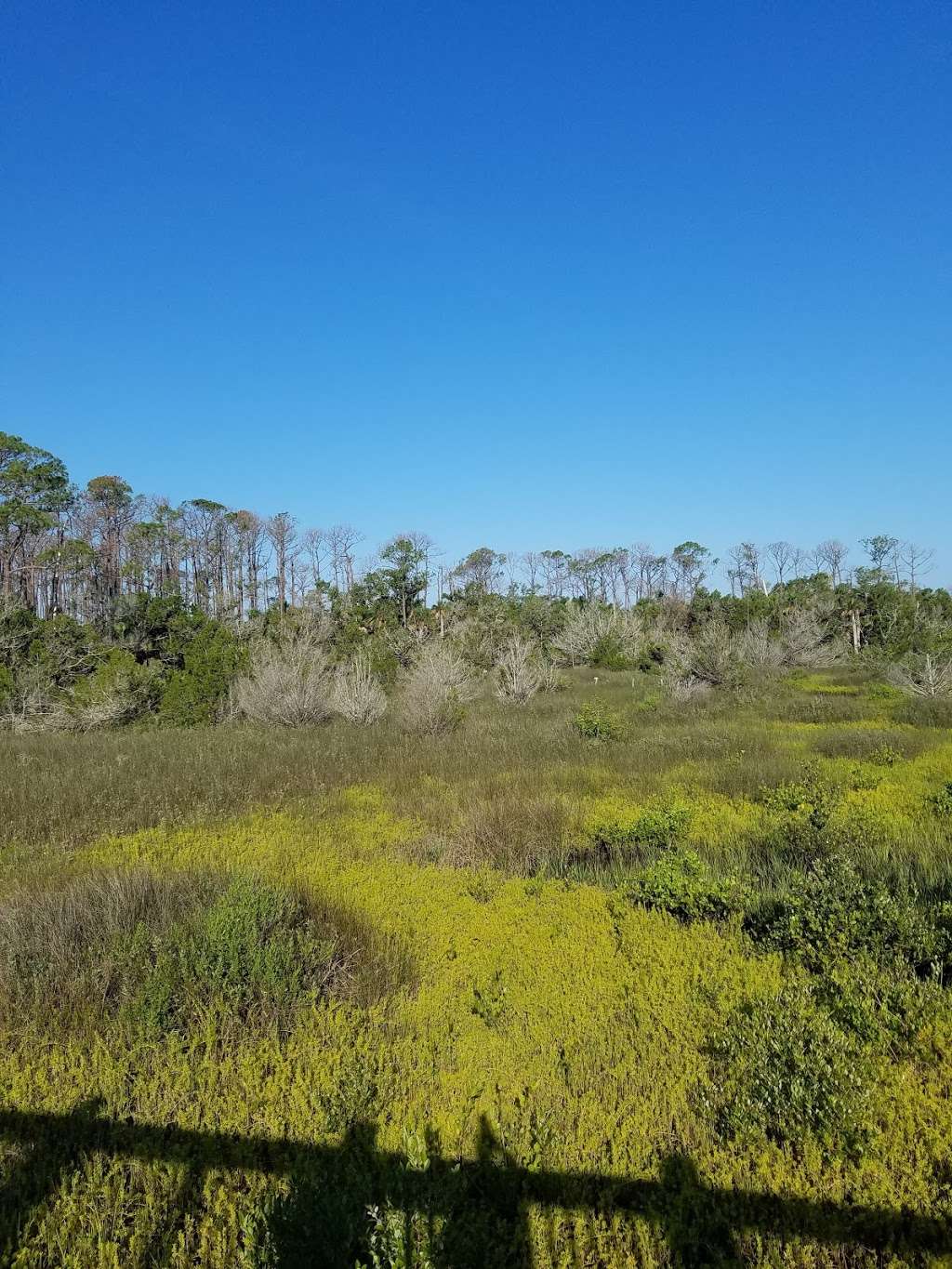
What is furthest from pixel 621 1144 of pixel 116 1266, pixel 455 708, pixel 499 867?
pixel 455 708

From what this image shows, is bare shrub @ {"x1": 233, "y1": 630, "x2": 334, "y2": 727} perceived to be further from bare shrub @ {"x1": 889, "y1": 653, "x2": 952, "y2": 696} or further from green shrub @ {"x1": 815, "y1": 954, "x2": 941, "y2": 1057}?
bare shrub @ {"x1": 889, "y1": 653, "x2": 952, "y2": 696}

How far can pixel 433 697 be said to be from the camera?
16.3m

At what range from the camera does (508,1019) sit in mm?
3793

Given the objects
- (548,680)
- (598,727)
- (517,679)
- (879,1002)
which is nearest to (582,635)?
(548,680)

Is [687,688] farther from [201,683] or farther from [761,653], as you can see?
[201,683]

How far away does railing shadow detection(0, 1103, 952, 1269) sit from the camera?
229 cm

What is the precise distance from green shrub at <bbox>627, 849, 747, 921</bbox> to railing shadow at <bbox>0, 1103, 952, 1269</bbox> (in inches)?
107

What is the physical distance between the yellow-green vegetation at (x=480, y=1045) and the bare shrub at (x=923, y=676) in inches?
507

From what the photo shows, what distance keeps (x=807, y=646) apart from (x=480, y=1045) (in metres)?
34.2

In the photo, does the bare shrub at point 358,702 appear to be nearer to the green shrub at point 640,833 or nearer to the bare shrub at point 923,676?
the green shrub at point 640,833

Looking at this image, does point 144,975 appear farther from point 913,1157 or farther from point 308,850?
point 913,1157

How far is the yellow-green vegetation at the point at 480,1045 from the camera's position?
2.40 meters

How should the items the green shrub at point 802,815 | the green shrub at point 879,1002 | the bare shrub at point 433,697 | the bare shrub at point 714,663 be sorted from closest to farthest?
the green shrub at point 879,1002 < the green shrub at point 802,815 < the bare shrub at point 433,697 < the bare shrub at point 714,663

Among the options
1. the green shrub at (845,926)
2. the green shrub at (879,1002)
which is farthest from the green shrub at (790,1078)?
the green shrub at (845,926)
